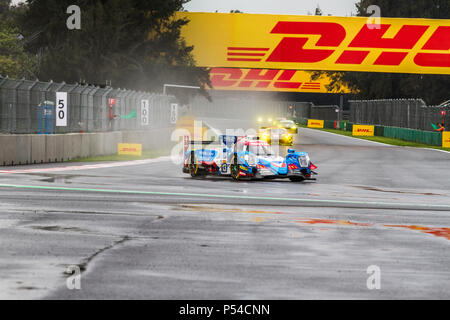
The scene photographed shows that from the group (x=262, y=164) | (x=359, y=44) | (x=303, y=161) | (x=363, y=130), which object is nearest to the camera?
(x=262, y=164)

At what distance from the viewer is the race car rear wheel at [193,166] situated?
2242 centimetres

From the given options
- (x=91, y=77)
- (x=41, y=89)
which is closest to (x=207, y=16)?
(x=91, y=77)

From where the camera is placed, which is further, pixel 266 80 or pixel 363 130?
pixel 266 80

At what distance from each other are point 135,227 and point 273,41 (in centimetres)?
4702

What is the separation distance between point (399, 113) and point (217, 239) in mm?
48466

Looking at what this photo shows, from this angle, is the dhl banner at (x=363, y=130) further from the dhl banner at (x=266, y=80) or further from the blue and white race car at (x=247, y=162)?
the blue and white race car at (x=247, y=162)

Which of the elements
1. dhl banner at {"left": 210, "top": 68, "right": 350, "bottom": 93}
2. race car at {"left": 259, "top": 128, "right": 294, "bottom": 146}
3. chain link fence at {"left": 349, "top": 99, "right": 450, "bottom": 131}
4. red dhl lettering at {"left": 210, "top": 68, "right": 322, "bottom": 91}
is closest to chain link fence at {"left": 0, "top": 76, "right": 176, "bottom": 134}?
race car at {"left": 259, "top": 128, "right": 294, "bottom": 146}

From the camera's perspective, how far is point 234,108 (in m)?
116

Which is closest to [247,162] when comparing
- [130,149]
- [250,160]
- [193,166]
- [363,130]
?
[250,160]

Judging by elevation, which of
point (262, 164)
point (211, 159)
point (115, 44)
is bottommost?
Answer: point (262, 164)

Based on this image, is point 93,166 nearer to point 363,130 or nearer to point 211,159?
point 211,159

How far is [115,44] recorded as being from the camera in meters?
57.0

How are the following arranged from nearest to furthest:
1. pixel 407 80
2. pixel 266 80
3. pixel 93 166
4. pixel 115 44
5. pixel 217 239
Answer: pixel 217 239 → pixel 93 166 → pixel 115 44 → pixel 407 80 → pixel 266 80

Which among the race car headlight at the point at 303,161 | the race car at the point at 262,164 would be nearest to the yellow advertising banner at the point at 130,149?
the race car at the point at 262,164
